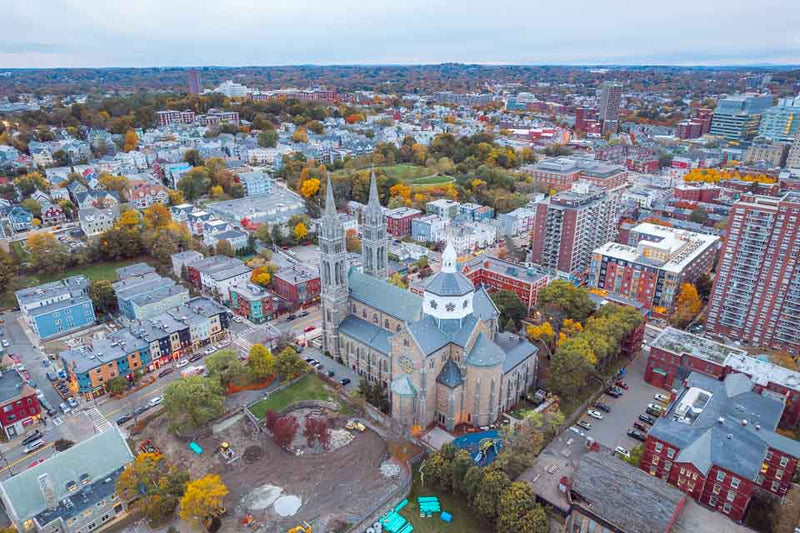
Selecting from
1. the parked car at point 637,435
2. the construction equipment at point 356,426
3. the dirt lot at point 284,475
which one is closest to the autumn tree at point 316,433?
the dirt lot at point 284,475

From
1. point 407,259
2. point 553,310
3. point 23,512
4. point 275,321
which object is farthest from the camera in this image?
point 407,259

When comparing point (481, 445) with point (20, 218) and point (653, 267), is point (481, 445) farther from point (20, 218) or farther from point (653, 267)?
point (20, 218)

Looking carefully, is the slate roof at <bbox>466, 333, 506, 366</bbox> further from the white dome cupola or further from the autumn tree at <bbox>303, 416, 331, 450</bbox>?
the autumn tree at <bbox>303, 416, 331, 450</bbox>

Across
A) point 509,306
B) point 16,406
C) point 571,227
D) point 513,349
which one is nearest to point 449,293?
point 513,349

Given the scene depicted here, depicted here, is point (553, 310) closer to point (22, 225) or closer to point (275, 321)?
point (275, 321)

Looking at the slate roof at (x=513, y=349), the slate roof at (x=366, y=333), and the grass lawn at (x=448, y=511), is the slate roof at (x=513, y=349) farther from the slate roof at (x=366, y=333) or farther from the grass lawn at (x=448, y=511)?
the grass lawn at (x=448, y=511)

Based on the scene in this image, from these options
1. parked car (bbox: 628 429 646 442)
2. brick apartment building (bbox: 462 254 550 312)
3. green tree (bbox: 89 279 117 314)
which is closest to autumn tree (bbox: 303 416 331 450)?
parked car (bbox: 628 429 646 442)

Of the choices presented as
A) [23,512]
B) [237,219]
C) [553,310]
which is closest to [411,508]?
[23,512]
